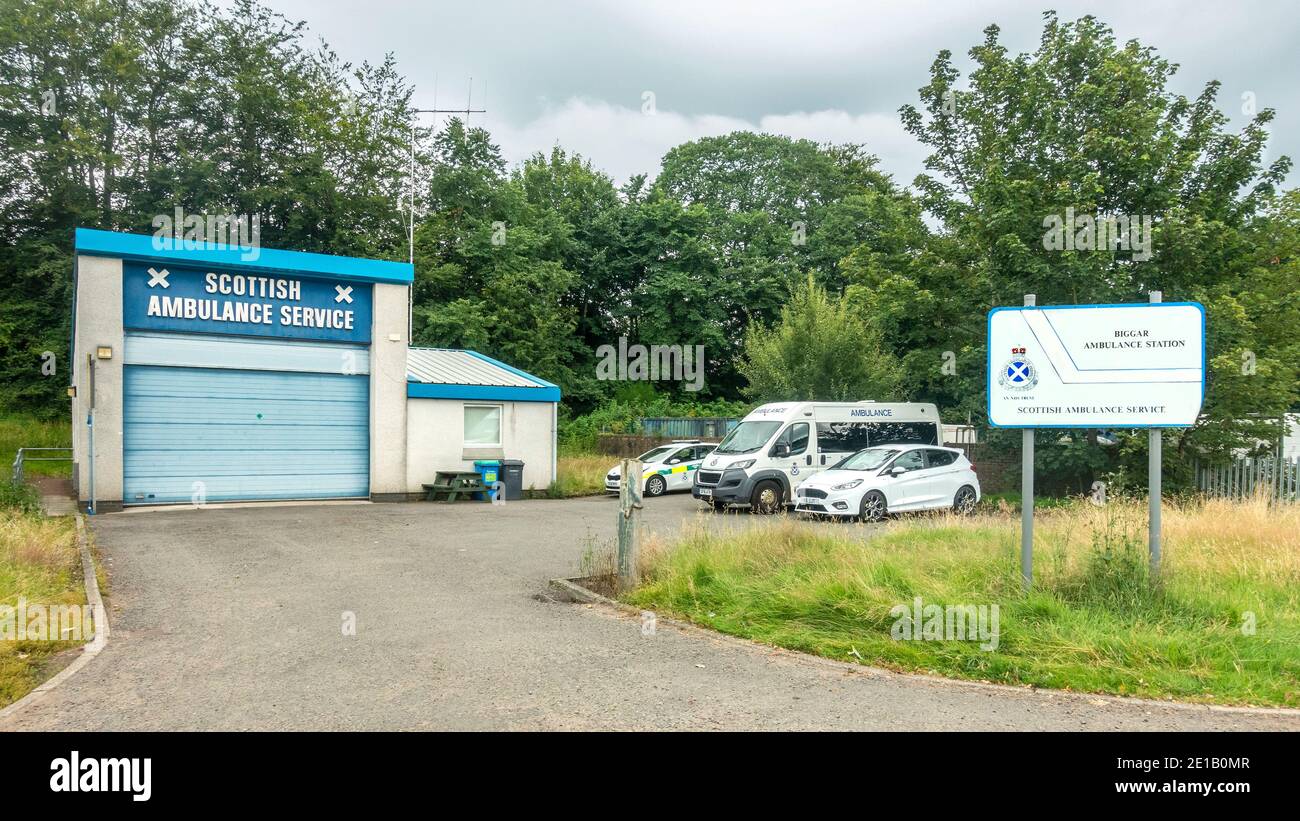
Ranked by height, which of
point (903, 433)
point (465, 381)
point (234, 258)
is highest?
point (234, 258)

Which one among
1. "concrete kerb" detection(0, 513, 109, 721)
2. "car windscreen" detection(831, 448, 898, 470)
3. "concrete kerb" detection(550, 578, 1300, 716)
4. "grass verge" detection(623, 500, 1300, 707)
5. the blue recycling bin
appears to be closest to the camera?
"concrete kerb" detection(550, 578, 1300, 716)

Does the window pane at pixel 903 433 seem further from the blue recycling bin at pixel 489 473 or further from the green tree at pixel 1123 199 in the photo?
the blue recycling bin at pixel 489 473

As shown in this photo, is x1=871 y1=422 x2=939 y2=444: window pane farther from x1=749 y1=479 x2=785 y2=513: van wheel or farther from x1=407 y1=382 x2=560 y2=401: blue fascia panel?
x1=407 y1=382 x2=560 y2=401: blue fascia panel

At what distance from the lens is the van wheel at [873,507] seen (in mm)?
16797

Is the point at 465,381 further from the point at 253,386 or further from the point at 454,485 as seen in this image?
the point at 253,386

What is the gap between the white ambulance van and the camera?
18.9 metres

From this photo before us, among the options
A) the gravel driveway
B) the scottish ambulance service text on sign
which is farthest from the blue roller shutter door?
the gravel driveway

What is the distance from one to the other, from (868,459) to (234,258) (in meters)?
13.9

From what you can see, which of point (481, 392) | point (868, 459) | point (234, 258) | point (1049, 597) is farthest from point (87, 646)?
point (481, 392)

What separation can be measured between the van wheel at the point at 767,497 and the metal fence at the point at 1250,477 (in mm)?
8340

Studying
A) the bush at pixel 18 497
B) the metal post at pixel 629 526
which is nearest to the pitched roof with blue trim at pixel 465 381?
the bush at pixel 18 497

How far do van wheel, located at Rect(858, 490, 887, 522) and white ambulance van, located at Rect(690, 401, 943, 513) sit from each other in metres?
2.40

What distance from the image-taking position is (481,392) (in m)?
22.4
